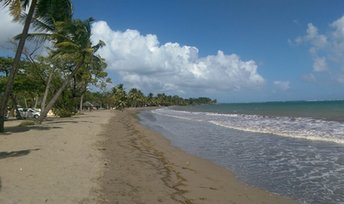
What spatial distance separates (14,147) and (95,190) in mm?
6370

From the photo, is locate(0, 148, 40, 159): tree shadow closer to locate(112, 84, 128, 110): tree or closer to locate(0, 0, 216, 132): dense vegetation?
locate(0, 0, 216, 132): dense vegetation

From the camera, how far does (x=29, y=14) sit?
17.2m

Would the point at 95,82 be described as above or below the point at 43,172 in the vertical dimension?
above

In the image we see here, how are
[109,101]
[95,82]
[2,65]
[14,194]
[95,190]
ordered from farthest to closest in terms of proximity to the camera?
1. [109,101]
2. [95,82]
3. [2,65]
4. [95,190]
5. [14,194]

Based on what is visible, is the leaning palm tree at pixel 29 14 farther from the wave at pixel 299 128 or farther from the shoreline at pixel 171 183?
the wave at pixel 299 128

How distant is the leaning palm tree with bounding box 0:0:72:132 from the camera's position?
1574 cm

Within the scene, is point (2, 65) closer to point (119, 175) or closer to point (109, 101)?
point (119, 175)

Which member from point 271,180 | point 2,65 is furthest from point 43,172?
point 2,65

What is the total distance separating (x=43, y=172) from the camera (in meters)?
8.38

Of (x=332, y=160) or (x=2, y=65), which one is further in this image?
(x=2, y=65)

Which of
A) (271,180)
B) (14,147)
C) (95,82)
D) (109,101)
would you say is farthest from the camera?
(109,101)

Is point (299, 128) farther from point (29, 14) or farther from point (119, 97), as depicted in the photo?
point (119, 97)

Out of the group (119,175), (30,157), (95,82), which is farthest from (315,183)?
(95,82)

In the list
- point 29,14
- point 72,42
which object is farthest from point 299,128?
point 29,14
